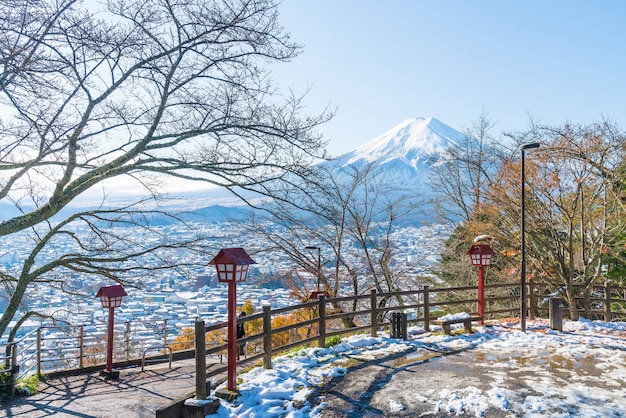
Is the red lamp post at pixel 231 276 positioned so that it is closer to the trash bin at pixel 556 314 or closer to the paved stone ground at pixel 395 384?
the paved stone ground at pixel 395 384

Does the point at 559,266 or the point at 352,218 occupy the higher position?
the point at 352,218

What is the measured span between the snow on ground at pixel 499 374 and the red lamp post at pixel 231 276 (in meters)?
0.42

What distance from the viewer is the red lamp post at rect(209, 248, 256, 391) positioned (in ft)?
23.9

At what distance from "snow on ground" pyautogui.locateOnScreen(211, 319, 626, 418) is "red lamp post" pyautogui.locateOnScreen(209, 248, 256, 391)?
42 centimetres

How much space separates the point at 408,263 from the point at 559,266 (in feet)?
29.9

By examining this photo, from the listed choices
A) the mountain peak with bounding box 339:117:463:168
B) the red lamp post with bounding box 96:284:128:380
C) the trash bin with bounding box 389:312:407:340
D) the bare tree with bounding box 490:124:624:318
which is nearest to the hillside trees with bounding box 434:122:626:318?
the bare tree with bounding box 490:124:624:318

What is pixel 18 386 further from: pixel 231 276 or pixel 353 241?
pixel 353 241

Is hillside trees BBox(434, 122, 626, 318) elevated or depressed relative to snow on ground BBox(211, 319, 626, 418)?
elevated

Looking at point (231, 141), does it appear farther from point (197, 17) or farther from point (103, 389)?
point (103, 389)

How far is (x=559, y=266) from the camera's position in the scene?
1634 cm

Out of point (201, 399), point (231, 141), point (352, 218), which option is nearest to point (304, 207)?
point (231, 141)

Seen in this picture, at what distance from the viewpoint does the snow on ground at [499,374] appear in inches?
263

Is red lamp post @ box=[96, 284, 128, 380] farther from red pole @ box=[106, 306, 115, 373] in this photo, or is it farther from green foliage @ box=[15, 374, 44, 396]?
green foliage @ box=[15, 374, 44, 396]

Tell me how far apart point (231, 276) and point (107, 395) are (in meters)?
4.94
